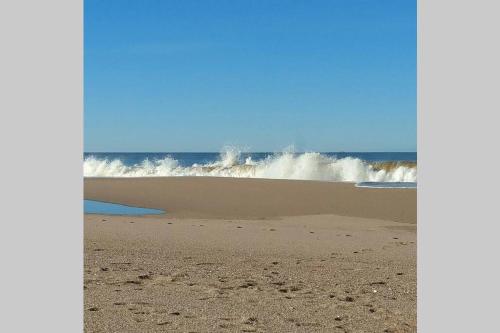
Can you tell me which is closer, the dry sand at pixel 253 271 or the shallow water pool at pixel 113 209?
the dry sand at pixel 253 271

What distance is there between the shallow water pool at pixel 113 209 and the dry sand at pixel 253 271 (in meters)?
0.74

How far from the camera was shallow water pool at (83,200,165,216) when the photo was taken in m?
14.8

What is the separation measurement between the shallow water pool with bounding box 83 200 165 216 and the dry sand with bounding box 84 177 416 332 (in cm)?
74

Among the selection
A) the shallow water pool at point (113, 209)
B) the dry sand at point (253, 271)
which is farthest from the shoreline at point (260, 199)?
the shallow water pool at point (113, 209)

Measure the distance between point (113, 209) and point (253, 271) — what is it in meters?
9.07

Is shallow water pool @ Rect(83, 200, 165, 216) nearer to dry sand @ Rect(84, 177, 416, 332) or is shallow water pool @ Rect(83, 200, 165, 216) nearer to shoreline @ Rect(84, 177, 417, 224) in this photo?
shoreline @ Rect(84, 177, 417, 224)

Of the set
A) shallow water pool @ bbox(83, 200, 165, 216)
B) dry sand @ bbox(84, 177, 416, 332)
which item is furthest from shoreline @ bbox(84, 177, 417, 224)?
shallow water pool @ bbox(83, 200, 165, 216)

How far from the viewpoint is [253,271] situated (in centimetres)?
740

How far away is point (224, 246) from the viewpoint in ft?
30.3

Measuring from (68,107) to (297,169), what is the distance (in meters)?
28.9

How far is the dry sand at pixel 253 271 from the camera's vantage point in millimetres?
5379

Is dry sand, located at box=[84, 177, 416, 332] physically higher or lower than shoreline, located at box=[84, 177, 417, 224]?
lower

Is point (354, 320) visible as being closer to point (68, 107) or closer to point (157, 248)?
point (68, 107)

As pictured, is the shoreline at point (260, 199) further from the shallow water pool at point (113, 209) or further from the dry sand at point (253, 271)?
the shallow water pool at point (113, 209)
